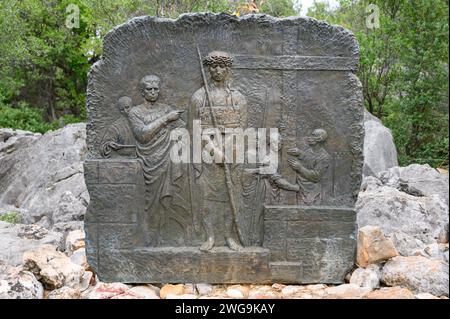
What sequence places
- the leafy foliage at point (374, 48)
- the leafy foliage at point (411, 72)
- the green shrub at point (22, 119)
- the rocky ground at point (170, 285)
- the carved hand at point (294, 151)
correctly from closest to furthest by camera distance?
the rocky ground at point (170, 285) → the carved hand at point (294, 151) → the leafy foliage at point (411, 72) → the leafy foliage at point (374, 48) → the green shrub at point (22, 119)

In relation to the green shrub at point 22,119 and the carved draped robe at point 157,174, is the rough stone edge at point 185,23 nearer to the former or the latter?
the carved draped robe at point 157,174

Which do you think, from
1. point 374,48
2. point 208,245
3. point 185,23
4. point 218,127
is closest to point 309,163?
point 218,127

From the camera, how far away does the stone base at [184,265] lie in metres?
4.20

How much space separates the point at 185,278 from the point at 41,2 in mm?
9113

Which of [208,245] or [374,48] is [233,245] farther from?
[374,48]

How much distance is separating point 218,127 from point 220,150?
0.69 feet

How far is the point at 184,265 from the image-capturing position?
4230 millimetres

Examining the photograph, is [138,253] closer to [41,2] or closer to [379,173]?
[379,173]

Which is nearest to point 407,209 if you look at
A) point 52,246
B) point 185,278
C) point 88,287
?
point 185,278

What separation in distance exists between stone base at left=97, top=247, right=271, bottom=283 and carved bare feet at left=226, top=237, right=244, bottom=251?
0.13ft

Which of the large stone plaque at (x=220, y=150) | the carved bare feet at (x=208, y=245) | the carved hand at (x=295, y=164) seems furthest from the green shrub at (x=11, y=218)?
the carved hand at (x=295, y=164)

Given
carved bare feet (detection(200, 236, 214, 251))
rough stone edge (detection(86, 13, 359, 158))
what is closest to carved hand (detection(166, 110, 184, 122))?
rough stone edge (detection(86, 13, 359, 158))

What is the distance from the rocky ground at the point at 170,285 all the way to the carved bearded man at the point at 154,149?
73cm

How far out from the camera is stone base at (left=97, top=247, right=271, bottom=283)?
4203mm
